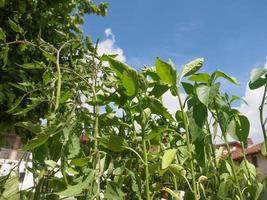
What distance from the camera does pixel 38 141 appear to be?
61cm

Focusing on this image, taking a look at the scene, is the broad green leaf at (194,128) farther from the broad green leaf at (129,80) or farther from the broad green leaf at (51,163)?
the broad green leaf at (51,163)

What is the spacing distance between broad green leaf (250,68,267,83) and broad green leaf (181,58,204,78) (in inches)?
3.9

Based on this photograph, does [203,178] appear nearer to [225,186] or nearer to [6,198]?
[225,186]

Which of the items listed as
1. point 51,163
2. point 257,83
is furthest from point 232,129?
point 51,163

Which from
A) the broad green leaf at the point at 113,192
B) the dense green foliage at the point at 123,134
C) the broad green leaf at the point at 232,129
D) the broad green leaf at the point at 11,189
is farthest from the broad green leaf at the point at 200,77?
the broad green leaf at the point at 11,189

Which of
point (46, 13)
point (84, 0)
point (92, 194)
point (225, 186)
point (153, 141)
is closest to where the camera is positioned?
point (92, 194)

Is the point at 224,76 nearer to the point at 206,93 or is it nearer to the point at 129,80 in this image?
the point at 206,93

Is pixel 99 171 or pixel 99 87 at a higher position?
pixel 99 87

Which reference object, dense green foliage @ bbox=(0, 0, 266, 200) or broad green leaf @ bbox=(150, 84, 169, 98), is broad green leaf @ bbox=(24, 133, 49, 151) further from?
broad green leaf @ bbox=(150, 84, 169, 98)

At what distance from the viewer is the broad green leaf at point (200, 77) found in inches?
28.7

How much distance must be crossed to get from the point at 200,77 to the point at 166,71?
0.31 feet

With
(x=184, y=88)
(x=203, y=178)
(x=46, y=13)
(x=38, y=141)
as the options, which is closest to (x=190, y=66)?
(x=184, y=88)

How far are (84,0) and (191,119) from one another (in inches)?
254

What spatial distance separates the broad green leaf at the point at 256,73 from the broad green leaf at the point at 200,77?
0.27 ft
